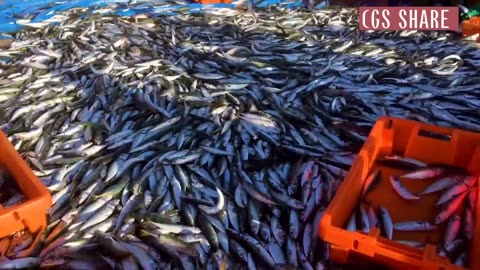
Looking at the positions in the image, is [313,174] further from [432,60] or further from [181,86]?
[432,60]

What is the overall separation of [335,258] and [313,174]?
774 mm

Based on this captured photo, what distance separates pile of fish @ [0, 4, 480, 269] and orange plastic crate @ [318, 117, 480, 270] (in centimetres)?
30

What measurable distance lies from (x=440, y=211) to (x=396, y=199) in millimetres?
267

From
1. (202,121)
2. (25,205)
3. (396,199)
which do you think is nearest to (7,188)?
(25,205)

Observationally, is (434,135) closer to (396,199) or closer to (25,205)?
(396,199)

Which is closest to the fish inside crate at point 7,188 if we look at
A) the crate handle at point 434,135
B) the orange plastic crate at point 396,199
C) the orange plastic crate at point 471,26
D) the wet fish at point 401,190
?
the orange plastic crate at point 396,199

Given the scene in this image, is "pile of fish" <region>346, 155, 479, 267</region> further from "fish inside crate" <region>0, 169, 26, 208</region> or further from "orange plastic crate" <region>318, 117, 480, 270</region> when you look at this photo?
"fish inside crate" <region>0, 169, 26, 208</region>

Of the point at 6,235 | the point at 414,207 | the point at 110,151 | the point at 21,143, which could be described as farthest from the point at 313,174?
the point at 21,143

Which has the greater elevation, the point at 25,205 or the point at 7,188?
the point at 25,205

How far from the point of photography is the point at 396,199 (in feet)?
9.71

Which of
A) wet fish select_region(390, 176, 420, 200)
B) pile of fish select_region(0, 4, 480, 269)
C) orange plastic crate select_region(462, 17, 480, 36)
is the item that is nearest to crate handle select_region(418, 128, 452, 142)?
wet fish select_region(390, 176, 420, 200)

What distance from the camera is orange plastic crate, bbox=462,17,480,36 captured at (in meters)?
5.80

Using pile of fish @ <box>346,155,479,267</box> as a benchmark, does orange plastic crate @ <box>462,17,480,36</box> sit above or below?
above

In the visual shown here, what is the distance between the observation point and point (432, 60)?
204 inches
